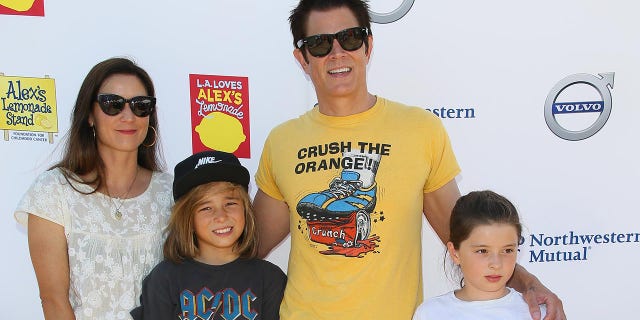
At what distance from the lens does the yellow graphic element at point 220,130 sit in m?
3.00

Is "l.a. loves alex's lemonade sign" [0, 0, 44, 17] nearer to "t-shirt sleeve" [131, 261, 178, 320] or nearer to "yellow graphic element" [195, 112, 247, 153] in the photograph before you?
"yellow graphic element" [195, 112, 247, 153]

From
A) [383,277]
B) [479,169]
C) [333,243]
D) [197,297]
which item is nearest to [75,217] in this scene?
[197,297]

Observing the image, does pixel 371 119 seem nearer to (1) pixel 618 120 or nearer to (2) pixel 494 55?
(2) pixel 494 55

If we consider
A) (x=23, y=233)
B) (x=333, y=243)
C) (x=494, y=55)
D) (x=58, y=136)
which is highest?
(x=494, y=55)

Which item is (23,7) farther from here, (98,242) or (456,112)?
(456,112)

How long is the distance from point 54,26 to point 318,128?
62.3 inches

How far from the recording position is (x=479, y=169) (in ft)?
9.73

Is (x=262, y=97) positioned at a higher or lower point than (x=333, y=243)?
higher

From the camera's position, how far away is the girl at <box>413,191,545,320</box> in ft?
6.18

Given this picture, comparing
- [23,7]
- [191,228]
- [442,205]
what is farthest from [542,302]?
[23,7]

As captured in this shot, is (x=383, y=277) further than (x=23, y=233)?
No

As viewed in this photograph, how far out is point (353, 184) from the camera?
199 cm

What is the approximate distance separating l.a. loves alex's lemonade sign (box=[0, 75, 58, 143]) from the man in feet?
4.65

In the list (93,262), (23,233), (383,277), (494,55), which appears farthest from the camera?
(23,233)
